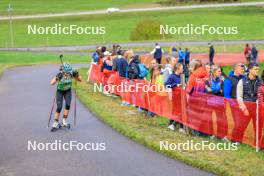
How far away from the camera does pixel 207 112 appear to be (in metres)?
13.3

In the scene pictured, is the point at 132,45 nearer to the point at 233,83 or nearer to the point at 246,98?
the point at 233,83

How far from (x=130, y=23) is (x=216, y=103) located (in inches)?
2470

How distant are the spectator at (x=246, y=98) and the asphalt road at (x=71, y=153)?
1728 millimetres

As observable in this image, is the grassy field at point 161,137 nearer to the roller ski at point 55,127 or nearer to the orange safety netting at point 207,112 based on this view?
the orange safety netting at point 207,112

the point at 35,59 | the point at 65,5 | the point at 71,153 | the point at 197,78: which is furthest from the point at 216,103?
the point at 65,5

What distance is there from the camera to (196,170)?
10.5 m

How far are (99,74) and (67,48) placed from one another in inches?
1236

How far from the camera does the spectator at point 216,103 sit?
12.8 meters

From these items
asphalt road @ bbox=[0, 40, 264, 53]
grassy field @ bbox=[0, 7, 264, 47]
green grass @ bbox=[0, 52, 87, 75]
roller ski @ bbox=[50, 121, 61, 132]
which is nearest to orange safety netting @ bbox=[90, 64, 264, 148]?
roller ski @ bbox=[50, 121, 61, 132]

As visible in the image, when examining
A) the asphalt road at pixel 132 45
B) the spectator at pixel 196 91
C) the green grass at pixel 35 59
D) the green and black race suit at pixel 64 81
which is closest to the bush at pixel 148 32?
the asphalt road at pixel 132 45

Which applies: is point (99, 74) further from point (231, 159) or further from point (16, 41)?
point (16, 41)

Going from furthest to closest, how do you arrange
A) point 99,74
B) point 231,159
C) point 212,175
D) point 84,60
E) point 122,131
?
point 84,60 < point 99,74 < point 122,131 < point 231,159 < point 212,175

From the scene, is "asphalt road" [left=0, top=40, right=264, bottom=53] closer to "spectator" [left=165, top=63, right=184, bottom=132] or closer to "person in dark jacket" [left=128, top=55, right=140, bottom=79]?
"person in dark jacket" [left=128, top=55, right=140, bottom=79]

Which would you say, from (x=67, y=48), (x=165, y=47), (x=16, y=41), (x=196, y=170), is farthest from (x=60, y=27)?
(x=196, y=170)
